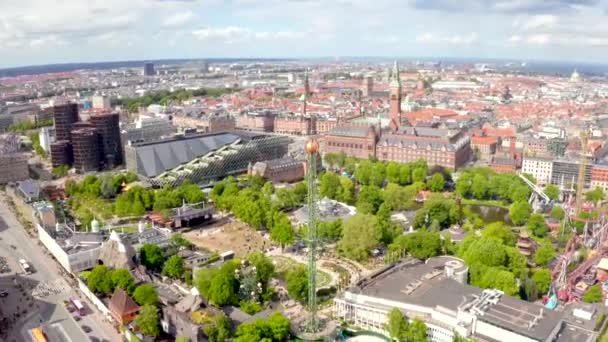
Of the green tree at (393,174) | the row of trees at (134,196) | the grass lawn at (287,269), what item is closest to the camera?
the grass lawn at (287,269)

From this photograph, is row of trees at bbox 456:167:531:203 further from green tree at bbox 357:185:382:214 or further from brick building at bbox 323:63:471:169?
green tree at bbox 357:185:382:214

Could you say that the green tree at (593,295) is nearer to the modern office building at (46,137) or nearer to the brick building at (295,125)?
the brick building at (295,125)

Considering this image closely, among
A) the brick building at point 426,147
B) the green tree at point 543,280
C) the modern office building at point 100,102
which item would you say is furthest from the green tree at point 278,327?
the modern office building at point 100,102

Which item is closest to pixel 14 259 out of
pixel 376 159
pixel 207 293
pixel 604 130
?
pixel 207 293

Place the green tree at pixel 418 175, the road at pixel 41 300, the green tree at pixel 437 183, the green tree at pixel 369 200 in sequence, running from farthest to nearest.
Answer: the green tree at pixel 418 175 → the green tree at pixel 437 183 → the green tree at pixel 369 200 → the road at pixel 41 300

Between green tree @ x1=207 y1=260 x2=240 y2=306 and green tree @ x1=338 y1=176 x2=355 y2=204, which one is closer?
green tree @ x1=207 y1=260 x2=240 y2=306

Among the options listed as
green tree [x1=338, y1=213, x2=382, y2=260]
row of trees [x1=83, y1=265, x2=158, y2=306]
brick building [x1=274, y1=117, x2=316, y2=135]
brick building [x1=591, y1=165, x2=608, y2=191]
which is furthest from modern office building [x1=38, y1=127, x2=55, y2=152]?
brick building [x1=591, y1=165, x2=608, y2=191]

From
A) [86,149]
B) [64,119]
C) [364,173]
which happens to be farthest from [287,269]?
[64,119]
